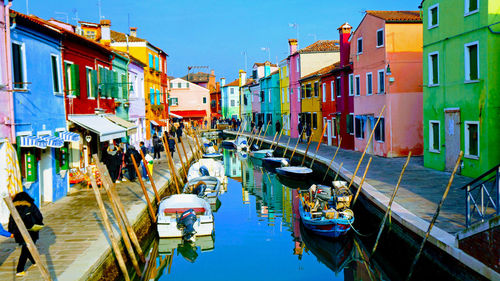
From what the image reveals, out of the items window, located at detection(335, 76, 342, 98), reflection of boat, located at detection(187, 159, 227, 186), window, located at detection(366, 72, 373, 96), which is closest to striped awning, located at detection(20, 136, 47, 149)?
reflection of boat, located at detection(187, 159, 227, 186)

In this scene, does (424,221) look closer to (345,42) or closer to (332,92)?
(345,42)

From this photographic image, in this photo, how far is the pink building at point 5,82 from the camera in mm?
12094

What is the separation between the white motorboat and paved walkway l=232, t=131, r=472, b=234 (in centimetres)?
576

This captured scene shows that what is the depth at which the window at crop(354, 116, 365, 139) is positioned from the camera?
95.0 feet

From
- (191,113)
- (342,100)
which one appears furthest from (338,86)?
(191,113)

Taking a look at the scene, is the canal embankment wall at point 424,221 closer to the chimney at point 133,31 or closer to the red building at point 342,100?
the red building at point 342,100

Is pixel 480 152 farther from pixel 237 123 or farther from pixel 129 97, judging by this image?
pixel 237 123

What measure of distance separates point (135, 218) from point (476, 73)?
12.6 m

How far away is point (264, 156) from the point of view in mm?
35094

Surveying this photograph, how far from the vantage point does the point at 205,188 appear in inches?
776

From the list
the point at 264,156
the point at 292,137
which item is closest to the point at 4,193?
the point at 264,156

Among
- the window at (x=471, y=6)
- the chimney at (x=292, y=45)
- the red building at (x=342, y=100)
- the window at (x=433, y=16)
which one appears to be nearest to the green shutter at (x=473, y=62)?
the window at (x=471, y=6)

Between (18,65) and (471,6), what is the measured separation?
14.9m

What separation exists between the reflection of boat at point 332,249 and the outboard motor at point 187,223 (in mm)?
3565
